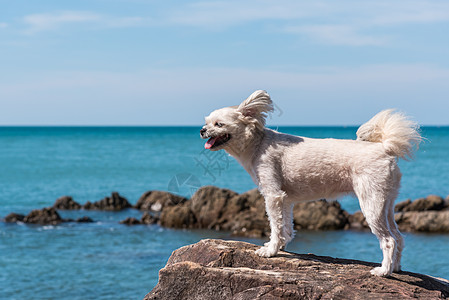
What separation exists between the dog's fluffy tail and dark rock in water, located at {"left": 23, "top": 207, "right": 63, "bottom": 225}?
26513mm

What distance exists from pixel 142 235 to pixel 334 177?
21.4 m

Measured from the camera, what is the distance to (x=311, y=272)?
8062 millimetres

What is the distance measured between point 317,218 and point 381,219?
20924mm

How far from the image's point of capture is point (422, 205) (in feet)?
105

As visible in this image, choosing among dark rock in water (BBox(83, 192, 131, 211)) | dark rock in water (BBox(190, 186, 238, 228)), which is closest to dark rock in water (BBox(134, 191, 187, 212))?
dark rock in water (BBox(83, 192, 131, 211))

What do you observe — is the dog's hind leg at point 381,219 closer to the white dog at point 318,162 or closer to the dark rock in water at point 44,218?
the white dog at point 318,162

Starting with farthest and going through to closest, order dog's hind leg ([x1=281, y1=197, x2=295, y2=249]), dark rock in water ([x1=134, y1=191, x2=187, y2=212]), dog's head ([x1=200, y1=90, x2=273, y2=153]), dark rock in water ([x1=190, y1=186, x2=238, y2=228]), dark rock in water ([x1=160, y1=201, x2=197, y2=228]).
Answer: dark rock in water ([x1=134, y1=191, x2=187, y2=212]) → dark rock in water ([x1=160, y1=201, x2=197, y2=228]) → dark rock in water ([x1=190, y1=186, x2=238, y2=228]) → dog's hind leg ([x1=281, y1=197, x2=295, y2=249]) → dog's head ([x1=200, y1=90, x2=273, y2=153])

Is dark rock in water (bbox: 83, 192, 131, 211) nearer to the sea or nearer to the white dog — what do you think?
the sea

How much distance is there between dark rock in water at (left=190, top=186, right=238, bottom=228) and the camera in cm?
2895

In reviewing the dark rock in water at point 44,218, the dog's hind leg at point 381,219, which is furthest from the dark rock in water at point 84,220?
the dog's hind leg at point 381,219

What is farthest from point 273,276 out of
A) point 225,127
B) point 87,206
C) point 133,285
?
point 87,206

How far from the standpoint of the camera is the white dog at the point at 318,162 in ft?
25.4

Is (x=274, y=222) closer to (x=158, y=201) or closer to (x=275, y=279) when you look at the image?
(x=275, y=279)

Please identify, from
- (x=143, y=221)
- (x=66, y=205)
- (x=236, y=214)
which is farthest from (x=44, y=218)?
(x=236, y=214)
